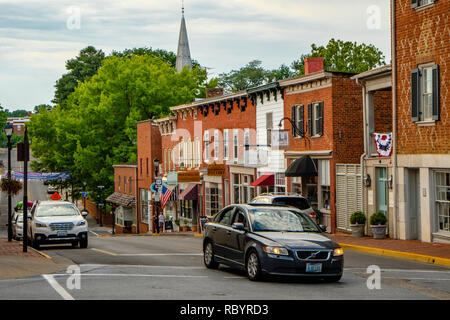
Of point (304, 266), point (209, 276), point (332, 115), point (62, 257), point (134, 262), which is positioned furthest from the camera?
point (332, 115)

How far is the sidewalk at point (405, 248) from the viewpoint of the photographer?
2158 cm

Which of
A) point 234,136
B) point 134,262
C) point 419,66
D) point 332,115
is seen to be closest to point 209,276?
point 134,262

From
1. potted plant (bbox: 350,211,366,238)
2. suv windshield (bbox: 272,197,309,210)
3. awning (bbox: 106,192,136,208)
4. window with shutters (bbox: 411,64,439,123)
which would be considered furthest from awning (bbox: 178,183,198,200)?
window with shutters (bbox: 411,64,439,123)

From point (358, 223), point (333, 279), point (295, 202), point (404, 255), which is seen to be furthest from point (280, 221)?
point (358, 223)

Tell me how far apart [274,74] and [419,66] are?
8145 centimetres

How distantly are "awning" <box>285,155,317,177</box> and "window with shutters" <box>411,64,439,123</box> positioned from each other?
8.64 meters

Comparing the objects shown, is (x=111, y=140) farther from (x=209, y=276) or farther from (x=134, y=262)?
(x=209, y=276)

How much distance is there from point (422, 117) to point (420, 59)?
209cm

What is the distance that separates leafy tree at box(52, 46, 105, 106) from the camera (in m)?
105

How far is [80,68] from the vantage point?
106 m

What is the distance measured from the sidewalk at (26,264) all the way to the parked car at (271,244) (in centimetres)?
397

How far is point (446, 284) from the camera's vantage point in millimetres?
15359

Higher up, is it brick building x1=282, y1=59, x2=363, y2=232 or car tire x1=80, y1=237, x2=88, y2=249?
brick building x1=282, y1=59, x2=363, y2=232

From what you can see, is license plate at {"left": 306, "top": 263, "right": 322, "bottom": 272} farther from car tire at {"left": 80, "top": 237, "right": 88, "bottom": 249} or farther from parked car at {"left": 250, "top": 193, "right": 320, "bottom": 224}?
car tire at {"left": 80, "top": 237, "right": 88, "bottom": 249}
